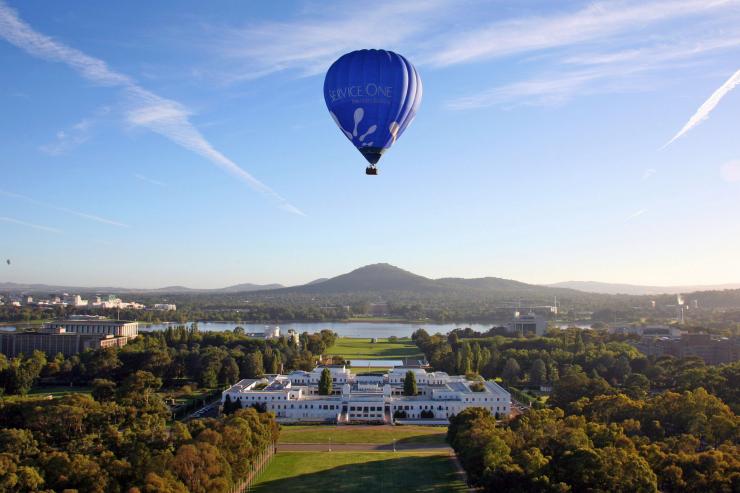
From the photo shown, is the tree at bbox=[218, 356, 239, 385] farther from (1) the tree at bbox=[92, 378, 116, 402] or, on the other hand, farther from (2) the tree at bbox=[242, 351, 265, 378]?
(1) the tree at bbox=[92, 378, 116, 402]

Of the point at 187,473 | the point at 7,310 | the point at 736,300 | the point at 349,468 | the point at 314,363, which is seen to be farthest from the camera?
the point at 736,300

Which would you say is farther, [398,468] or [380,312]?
[380,312]

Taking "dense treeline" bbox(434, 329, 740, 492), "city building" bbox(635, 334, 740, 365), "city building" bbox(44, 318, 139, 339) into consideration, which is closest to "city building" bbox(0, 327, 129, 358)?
"city building" bbox(44, 318, 139, 339)

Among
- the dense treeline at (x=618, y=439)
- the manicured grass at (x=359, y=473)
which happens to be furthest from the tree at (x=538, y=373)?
the manicured grass at (x=359, y=473)

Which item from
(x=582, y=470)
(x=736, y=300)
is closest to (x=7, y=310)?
(x=582, y=470)

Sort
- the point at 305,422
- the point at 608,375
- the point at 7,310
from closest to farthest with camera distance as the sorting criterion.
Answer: the point at 305,422
the point at 608,375
the point at 7,310

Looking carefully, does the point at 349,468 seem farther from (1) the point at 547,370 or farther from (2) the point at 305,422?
(1) the point at 547,370

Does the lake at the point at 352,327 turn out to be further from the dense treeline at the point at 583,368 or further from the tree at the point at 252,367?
the tree at the point at 252,367

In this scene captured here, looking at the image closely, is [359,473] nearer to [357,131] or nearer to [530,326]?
[357,131]
